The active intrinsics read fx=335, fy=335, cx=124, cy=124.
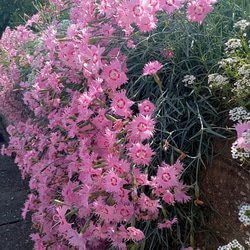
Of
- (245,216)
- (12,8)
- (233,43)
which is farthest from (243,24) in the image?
(12,8)

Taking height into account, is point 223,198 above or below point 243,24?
below

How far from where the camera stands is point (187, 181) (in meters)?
1.40

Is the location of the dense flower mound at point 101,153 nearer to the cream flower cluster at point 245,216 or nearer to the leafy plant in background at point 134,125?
the leafy plant in background at point 134,125

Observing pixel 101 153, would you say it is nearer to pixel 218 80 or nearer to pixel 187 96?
pixel 187 96

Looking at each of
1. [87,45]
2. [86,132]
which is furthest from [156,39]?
[86,132]

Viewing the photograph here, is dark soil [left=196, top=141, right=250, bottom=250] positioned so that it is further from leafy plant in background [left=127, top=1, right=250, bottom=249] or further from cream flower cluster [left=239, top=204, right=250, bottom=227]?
cream flower cluster [left=239, top=204, right=250, bottom=227]

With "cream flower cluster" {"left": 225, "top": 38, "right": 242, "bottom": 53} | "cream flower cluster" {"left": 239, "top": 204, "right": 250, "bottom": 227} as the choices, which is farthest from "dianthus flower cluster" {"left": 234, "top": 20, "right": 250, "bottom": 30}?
"cream flower cluster" {"left": 239, "top": 204, "right": 250, "bottom": 227}

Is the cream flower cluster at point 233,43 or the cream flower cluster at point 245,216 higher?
the cream flower cluster at point 233,43

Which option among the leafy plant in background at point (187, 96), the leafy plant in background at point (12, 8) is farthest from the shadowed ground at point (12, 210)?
the leafy plant in background at point (12, 8)

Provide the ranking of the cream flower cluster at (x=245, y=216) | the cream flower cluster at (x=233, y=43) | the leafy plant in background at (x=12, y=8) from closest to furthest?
the cream flower cluster at (x=245, y=216)
the cream flower cluster at (x=233, y=43)
the leafy plant in background at (x=12, y=8)

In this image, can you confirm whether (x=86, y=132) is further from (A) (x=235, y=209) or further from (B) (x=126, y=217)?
(A) (x=235, y=209)

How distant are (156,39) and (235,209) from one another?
3.13 feet

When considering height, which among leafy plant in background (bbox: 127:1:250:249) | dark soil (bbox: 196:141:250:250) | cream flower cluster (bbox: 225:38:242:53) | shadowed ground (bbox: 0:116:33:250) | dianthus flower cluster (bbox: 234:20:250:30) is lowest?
shadowed ground (bbox: 0:116:33:250)

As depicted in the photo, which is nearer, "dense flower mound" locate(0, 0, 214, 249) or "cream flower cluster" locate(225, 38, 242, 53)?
"dense flower mound" locate(0, 0, 214, 249)
